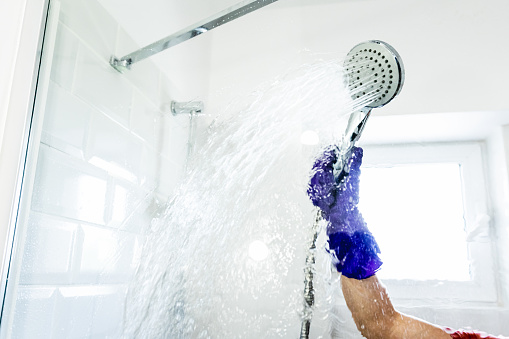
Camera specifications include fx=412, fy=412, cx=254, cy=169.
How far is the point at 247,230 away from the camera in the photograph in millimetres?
682

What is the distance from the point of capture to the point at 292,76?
742 mm

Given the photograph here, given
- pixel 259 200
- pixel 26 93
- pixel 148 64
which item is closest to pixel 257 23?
pixel 148 64

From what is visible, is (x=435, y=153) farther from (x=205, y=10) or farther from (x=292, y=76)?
(x=205, y=10)

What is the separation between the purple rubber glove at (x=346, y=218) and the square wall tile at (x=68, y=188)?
31cm

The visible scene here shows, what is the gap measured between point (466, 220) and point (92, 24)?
0.60 metres

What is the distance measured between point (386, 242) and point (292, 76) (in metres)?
0.33

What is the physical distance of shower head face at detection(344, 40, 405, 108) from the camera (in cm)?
58

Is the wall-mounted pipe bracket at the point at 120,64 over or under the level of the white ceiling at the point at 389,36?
under

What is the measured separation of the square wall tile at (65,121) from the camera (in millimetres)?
501

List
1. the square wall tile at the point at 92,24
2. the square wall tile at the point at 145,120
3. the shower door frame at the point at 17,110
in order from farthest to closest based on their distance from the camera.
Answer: the square wall tile at the point at 145,120
the square wall tile at the point at 92,24
the shower door frame at the point at 17,110

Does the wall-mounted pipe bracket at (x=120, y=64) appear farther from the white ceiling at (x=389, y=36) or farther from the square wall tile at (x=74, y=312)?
the square wall tile at (x=74, y=312)

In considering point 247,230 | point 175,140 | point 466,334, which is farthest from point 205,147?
point 466,334

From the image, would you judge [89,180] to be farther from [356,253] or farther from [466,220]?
[466,220]

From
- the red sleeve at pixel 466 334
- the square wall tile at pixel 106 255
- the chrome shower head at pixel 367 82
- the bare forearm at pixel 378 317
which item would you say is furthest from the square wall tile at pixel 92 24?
the red sleeve at pixel 466 334
